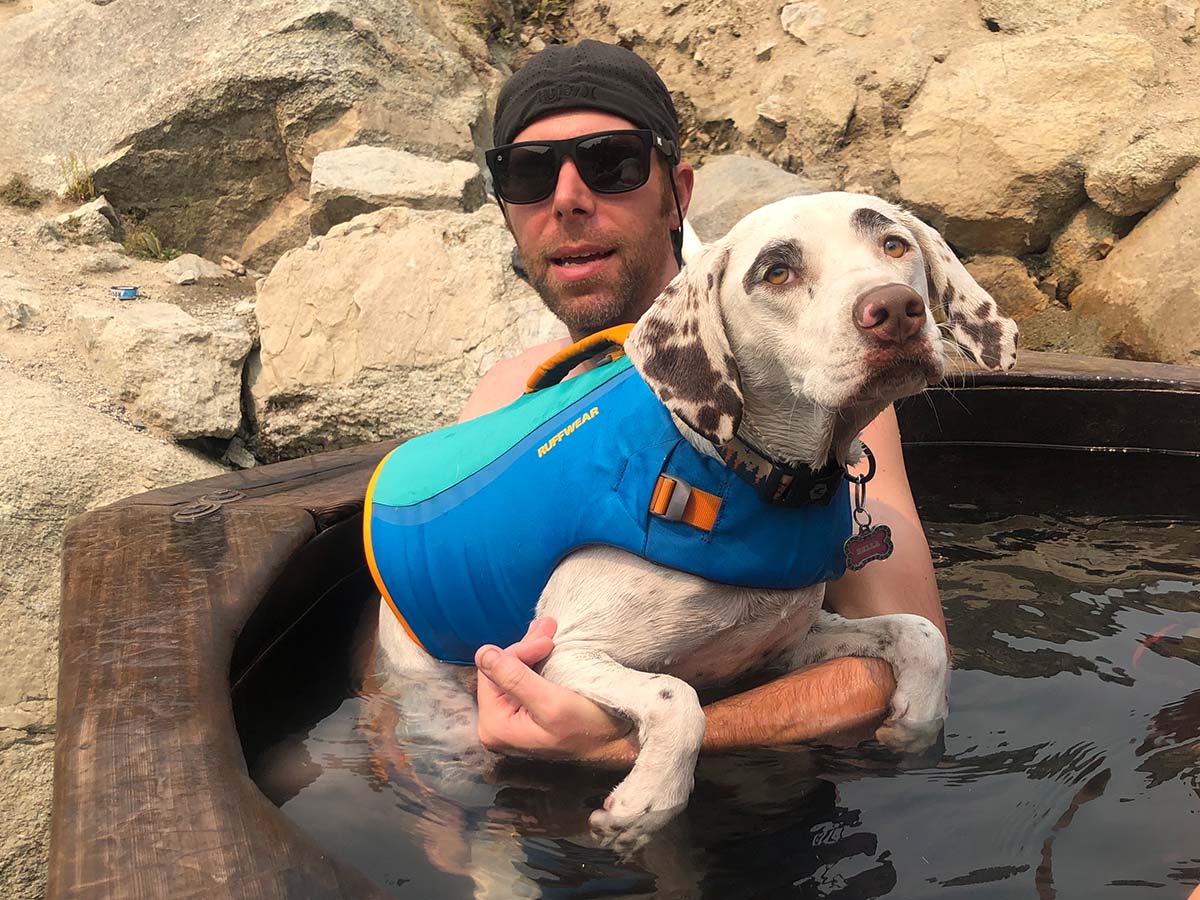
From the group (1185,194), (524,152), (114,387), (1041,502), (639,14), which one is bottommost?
(1041,502)

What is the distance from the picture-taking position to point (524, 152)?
3.54 metres

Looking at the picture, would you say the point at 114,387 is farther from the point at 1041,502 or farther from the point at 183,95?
the point at 1041,502

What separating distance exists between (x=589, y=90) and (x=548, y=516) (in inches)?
65.9

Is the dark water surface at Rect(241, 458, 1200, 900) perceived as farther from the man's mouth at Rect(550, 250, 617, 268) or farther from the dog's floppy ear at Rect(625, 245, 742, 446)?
the man's mouth at Rect(550, 250, 617, 268)

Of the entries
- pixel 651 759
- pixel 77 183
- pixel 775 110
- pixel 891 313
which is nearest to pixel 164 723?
pixel 651 759

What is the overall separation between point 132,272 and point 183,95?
142 cm

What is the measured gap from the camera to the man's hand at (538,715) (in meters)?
2.48

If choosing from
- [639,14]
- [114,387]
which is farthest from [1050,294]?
[114,387]

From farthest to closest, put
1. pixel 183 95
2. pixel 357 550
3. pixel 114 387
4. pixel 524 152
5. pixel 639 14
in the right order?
pixel 639 14 → pixel 183 95 → pixel 114 387 → pixel 357 550 → pixel 524 152

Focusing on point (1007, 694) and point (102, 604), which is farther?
point (1007, 694)

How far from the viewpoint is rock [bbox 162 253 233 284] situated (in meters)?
6.61

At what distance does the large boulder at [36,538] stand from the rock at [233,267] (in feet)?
7.99

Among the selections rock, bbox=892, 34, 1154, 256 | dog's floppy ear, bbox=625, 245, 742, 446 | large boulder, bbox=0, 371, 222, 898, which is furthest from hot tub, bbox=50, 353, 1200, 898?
rock, bbox=892, 34, 1154, 256

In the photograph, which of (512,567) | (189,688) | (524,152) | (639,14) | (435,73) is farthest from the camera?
(639,14)
